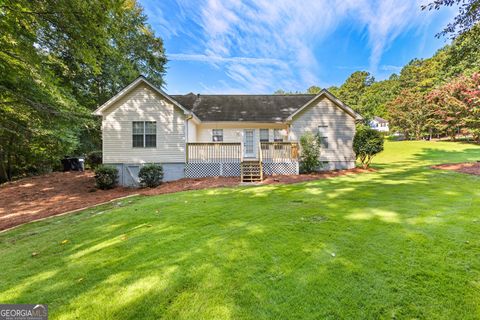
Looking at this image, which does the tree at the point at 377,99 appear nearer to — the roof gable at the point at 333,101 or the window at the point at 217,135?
the roof gable at the point at 333,101

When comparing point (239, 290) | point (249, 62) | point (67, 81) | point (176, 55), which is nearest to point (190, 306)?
point (239, 290)

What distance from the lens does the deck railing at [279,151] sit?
14.0 m

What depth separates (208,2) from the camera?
15.6 metres

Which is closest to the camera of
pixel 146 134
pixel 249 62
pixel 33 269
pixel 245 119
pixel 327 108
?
pixel 33 269

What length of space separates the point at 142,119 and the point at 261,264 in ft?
40.4

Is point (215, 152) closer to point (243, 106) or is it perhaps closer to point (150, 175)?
point (150, 175)

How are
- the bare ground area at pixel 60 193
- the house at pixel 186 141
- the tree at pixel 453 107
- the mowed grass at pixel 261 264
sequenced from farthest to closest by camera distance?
the tree at pixel 453 107, the house at pixel 186 141, the bare ground area at pixel 60 193, the mowed grass at pixel 261 264

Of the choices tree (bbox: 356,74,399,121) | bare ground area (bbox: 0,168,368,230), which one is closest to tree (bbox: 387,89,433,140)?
tree (bbox: 356,74,399,121)

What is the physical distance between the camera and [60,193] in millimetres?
11953

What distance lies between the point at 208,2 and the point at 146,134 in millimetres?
9829

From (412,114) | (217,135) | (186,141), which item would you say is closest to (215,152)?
(186,141)

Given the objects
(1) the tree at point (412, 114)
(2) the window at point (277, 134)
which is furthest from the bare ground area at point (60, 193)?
(1) the tree at point (412, 114)

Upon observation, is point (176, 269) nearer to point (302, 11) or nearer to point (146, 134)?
point (146, 134)

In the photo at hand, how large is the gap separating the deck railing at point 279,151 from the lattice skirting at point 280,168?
9.4 inches
